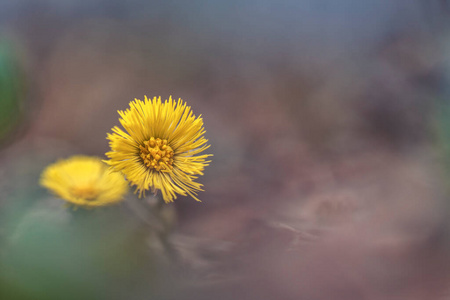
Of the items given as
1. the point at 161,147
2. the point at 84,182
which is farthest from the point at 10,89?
the point at 161,147

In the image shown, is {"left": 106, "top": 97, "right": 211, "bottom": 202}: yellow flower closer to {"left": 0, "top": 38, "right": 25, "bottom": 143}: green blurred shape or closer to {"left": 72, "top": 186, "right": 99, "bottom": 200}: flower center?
{"left": 72, "top": 186, "right": 99, "bottom": 200}: flower center

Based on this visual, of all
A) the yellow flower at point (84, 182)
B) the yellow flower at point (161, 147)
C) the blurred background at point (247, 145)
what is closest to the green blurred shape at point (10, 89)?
the blurred background at point (247, 145)

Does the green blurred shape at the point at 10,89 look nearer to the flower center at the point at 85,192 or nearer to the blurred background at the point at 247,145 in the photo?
the blurred background at the point at 247,145

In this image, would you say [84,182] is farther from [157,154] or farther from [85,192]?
[157,154]

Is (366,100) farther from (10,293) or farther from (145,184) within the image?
(10,293)

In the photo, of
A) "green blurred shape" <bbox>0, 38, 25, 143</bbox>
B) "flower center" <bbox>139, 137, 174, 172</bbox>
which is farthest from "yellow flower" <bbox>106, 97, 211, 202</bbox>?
"green blurred shape" <bbox>0, 38, 25, 143</bbox>

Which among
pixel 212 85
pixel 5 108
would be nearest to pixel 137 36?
Answer: pixel 212 85
